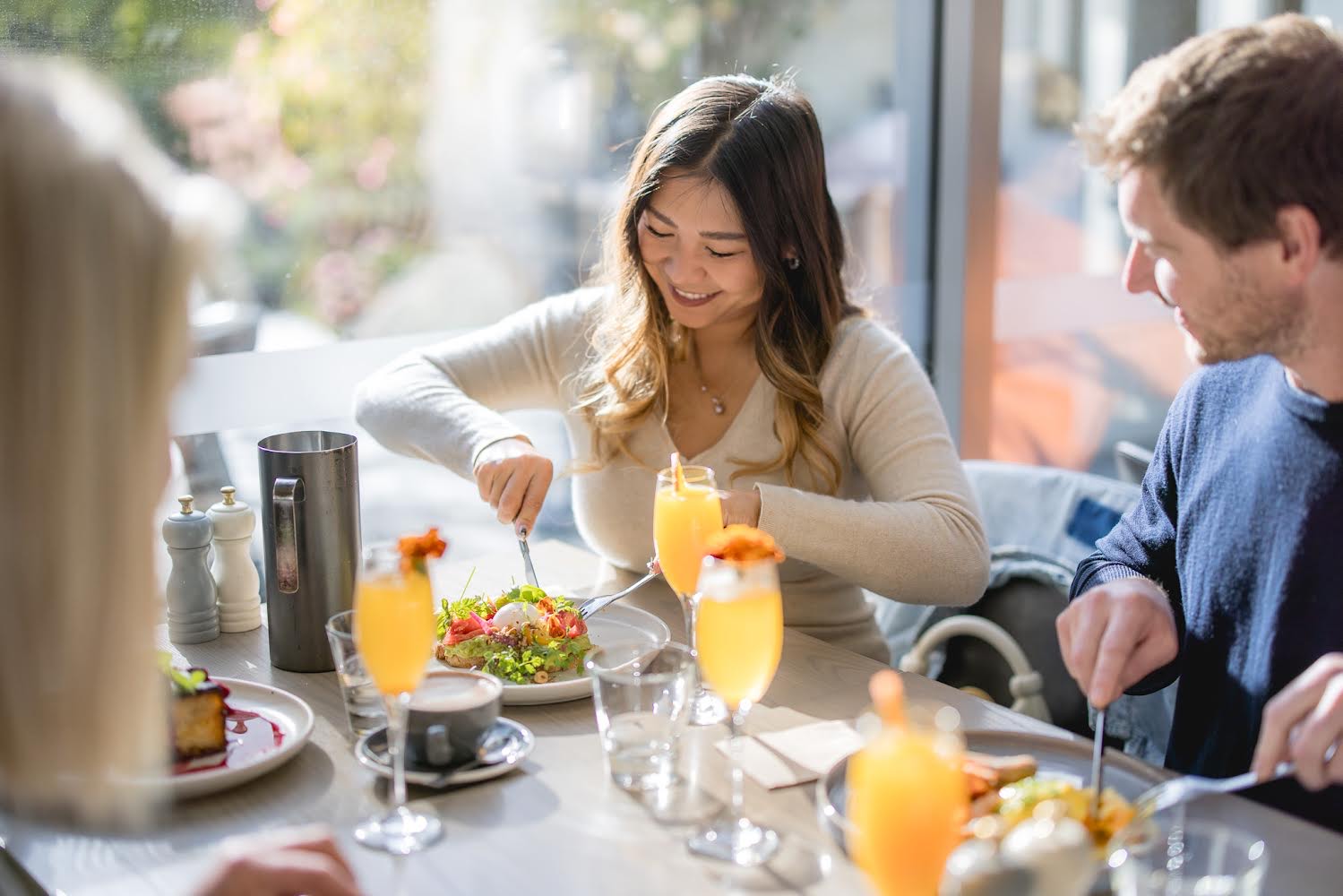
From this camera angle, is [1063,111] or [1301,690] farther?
[1063,111]

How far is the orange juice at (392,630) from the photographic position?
1.31 metres

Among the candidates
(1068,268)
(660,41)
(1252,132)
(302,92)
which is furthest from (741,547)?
(1068,268)

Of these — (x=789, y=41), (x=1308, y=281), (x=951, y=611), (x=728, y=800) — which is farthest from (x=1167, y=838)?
(x=789, y=41)

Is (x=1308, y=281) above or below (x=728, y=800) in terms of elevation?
above

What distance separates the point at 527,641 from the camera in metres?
1.70

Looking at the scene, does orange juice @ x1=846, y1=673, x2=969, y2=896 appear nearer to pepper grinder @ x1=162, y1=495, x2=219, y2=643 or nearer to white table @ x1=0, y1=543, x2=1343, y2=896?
white table @ x1=0, y1=543, x2=1343, y2=896

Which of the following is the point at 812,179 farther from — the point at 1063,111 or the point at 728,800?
the point at 1063,111

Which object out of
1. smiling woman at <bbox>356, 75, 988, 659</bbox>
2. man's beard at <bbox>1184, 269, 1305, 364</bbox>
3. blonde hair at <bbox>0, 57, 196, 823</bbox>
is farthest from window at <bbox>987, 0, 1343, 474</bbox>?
blonde hair at <bbox>0, 57, 196, 823</bbox>

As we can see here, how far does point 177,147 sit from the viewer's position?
2.67 meters

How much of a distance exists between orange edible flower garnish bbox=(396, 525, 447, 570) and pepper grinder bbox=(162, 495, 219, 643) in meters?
0.58

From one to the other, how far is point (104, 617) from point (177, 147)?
1.86 meters

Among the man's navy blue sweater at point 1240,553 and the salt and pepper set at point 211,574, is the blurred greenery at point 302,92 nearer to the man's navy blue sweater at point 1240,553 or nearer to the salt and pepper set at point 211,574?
the salt and pepper set at point 211,574

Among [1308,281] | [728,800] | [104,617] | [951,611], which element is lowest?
[951,611]

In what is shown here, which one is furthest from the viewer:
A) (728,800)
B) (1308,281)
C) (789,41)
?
(789,41)
